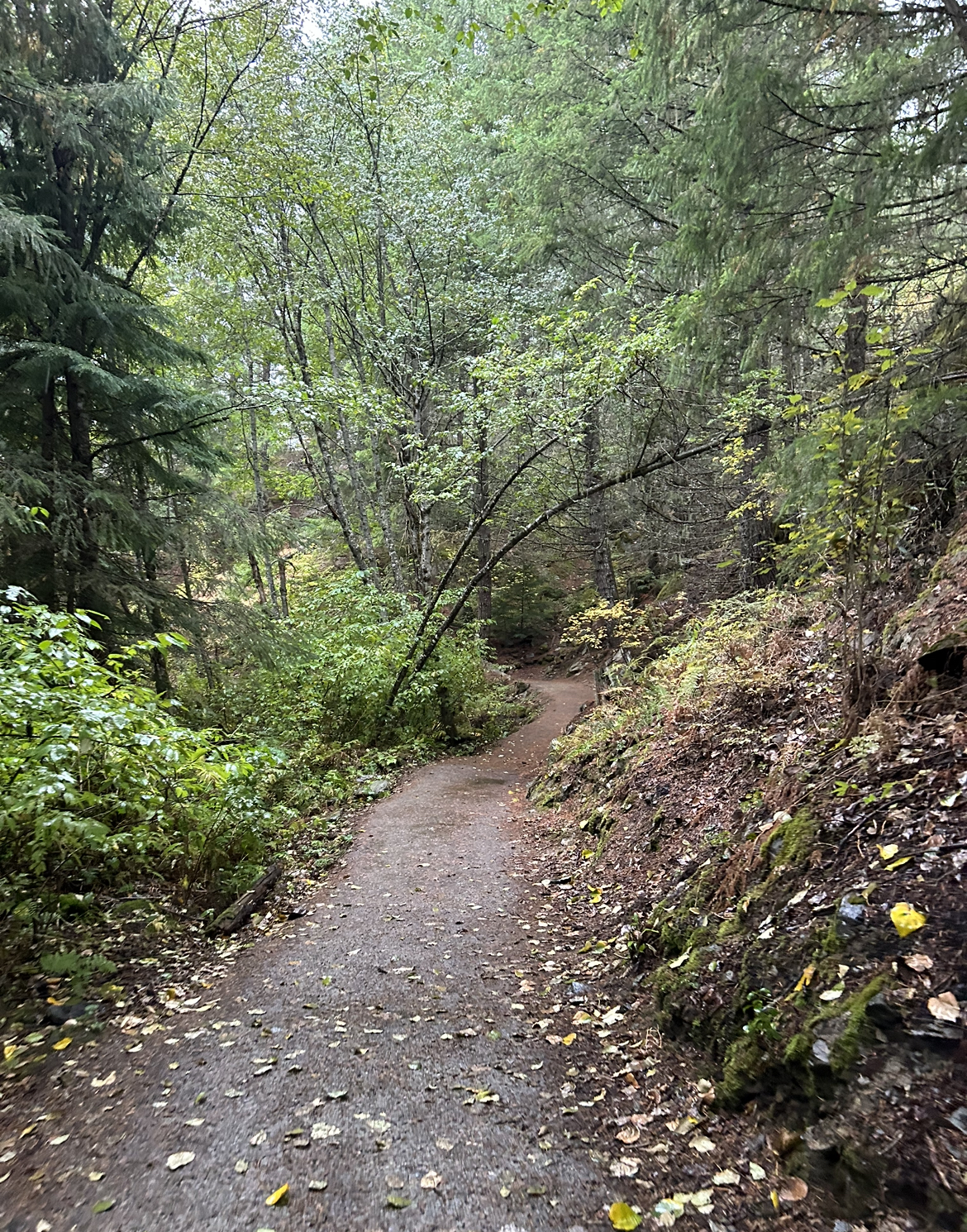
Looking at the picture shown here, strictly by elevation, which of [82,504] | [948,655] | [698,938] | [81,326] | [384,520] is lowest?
[698,938]

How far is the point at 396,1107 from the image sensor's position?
2852 mm

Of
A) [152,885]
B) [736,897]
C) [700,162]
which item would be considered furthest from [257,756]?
[700,162]

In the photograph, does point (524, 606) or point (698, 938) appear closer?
point (698, 938)

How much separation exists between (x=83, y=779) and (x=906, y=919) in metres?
4.59

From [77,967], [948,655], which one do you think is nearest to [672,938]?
[948,655]

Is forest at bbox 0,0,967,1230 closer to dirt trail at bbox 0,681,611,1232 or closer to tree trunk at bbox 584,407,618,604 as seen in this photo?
tree trunk at bbox 584,407,618,604

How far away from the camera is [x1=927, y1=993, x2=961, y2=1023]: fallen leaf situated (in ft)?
6.49

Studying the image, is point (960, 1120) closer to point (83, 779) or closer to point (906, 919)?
point (906, 919)

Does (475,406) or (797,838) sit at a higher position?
(475,406)

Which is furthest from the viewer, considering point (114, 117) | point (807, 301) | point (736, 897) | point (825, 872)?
point (114, 117)

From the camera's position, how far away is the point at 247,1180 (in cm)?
239

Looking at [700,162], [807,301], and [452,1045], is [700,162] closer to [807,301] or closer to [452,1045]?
[807,301]

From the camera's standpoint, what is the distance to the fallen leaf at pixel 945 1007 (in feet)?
6.49

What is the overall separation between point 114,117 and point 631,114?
7.17m
